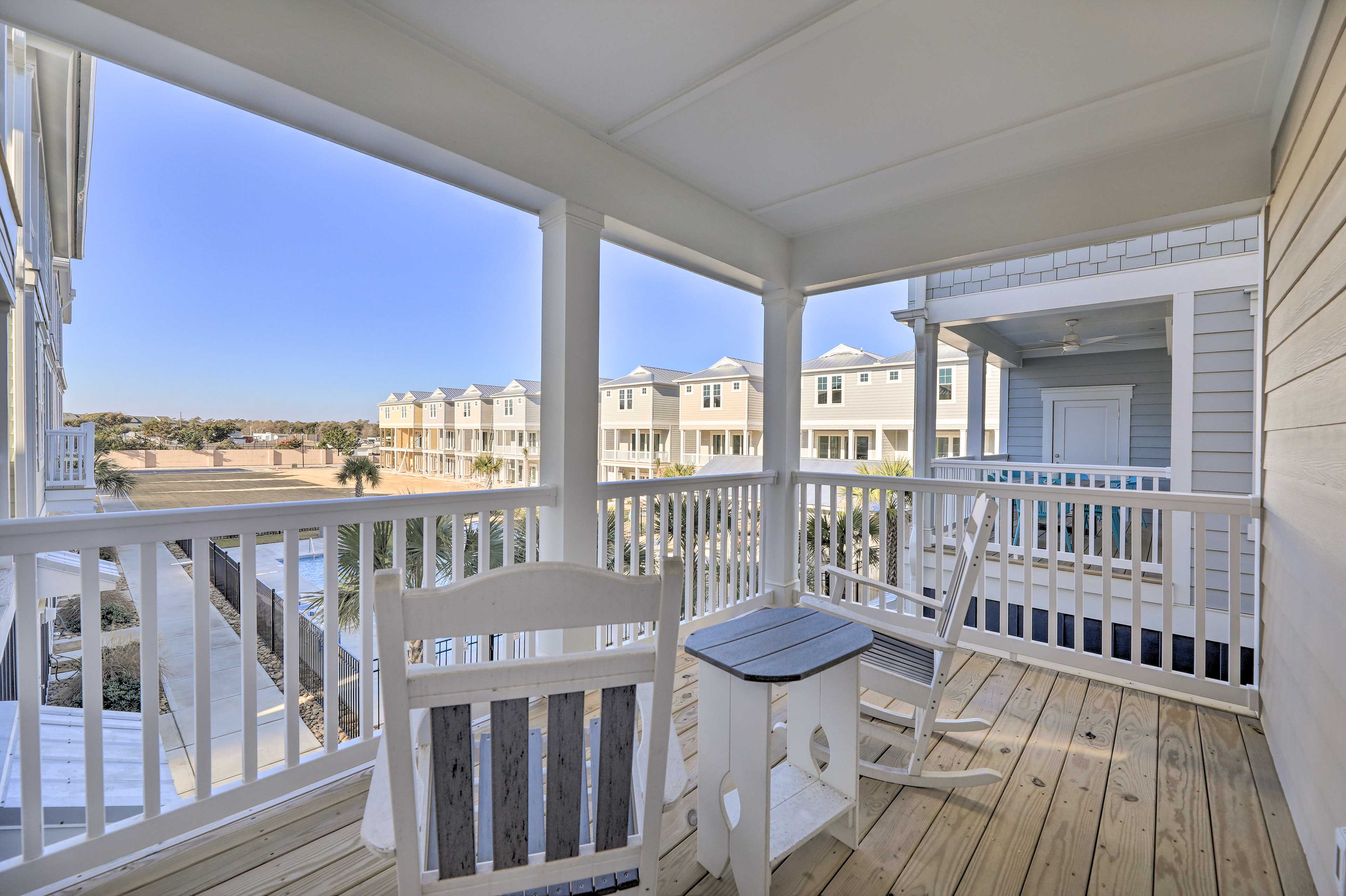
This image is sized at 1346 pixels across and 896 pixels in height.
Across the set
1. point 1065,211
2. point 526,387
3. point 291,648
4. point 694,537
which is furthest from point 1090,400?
point 291,648

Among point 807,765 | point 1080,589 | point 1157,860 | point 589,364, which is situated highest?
point 589,364

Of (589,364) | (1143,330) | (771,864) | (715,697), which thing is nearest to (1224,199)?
(589,364)

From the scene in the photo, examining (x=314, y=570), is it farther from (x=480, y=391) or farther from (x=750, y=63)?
(x=750, y=63)

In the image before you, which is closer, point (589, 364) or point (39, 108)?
point (39, 108)

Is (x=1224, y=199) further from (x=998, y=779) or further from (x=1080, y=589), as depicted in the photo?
(x=998, y=779)

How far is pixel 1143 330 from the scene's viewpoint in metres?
6.52

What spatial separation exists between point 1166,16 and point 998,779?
2585 mm

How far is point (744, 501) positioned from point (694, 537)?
45cm

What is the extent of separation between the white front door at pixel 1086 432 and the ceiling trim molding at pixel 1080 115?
5.95 metres

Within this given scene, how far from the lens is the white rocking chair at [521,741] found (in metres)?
0.93

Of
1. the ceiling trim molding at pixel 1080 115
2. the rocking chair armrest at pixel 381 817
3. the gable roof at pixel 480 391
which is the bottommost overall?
the rocking chair armrest at pixel 381 817

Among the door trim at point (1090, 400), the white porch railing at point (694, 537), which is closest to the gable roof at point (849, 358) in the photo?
the door trim at point (1090, 400)

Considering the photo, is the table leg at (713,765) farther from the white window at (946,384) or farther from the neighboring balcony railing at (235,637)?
the white window at (946,384)

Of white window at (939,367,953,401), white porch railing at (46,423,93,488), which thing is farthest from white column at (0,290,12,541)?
white window at (939,367,953,401)
